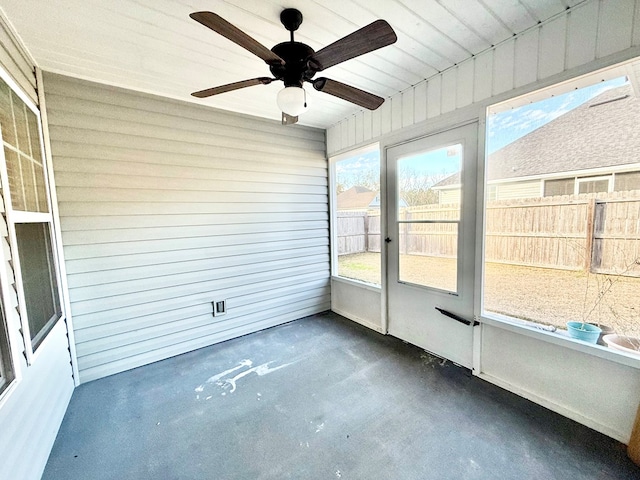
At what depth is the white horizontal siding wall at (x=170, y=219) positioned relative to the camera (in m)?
2.17

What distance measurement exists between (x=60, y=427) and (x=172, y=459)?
3.00 feet

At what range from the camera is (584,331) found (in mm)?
1728

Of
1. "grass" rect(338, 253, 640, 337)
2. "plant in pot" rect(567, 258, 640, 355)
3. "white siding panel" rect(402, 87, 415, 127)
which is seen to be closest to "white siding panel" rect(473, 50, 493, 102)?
"white siding panel" rect(402, 87, 415, 127)

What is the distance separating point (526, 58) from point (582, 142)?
672 millimetres

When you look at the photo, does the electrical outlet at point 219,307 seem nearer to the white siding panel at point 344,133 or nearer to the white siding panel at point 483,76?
the white siding panel at point 344,133

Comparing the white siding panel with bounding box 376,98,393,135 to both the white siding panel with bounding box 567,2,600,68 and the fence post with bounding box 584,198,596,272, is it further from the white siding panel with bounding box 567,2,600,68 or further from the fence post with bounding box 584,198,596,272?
the fence post with bounding box 584,198,596,272

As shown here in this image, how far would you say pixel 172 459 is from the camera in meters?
1.51

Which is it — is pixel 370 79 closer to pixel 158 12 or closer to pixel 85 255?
pixel 158 12

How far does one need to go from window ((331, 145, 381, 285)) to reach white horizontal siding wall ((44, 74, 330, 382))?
40 centimetres

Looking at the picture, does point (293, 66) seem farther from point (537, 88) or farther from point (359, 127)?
point (359, 127)

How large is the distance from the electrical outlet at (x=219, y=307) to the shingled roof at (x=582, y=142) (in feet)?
9.18

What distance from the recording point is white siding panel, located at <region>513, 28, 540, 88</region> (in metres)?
1.72

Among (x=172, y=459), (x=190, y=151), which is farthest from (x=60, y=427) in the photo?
(x=190, y=151)

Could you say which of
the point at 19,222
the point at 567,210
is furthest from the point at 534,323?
the point at 19,222
